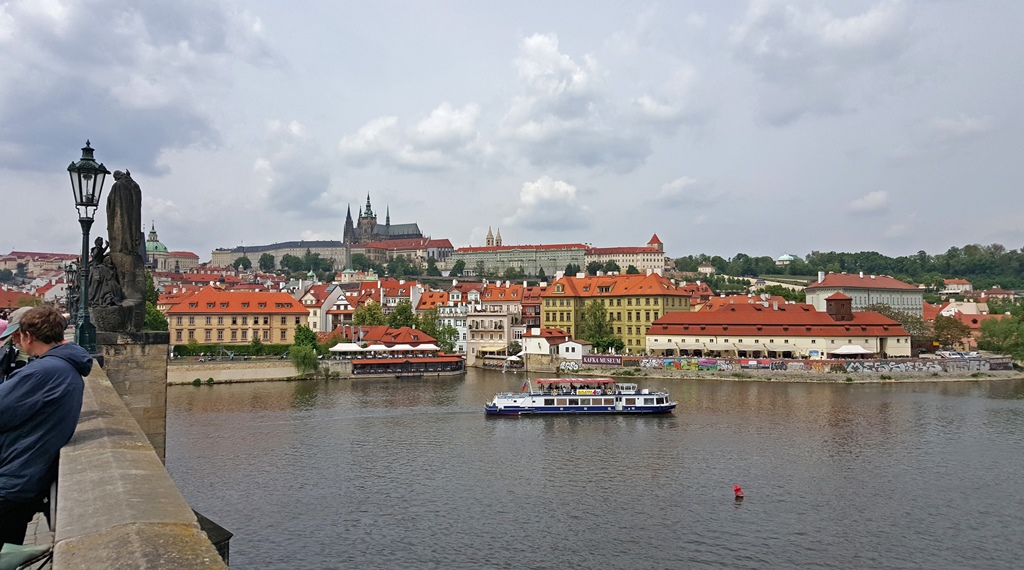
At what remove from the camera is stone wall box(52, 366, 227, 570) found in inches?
136

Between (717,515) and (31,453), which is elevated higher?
(31,453)

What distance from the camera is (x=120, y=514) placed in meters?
3.89

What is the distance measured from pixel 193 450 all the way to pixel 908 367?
4864cm

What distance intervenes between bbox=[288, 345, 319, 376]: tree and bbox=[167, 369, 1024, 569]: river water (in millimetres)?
17203

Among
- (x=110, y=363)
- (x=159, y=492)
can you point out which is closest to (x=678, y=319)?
(x=110, y=363)

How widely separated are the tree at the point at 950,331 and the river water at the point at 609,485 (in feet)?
116

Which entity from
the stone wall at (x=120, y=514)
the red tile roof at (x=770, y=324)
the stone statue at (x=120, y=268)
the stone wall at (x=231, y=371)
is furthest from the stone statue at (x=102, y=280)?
the red tile roof at (x=770, y=324)

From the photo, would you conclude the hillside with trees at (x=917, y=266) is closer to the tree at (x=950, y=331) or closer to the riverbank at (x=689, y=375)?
the tree at (x=950, y=331)

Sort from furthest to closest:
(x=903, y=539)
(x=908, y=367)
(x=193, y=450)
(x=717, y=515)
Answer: (x=908, y=367)
(x=193, y=450)
(x=717, y=515)
(x=903, y=539)

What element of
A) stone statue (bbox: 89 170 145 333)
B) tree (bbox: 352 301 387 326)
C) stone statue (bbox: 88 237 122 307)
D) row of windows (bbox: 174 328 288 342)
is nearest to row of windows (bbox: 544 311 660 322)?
tree (bbox: 352 301 387 326)

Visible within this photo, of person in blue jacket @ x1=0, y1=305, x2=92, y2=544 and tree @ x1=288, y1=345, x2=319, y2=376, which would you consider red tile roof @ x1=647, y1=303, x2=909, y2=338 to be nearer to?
tree @ x1=288, y1=345, x2=319, y2=376

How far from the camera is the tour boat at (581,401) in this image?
131 ft

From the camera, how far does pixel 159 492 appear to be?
14.3 ft

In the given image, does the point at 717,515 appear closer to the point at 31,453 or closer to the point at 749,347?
the point at 31,453
